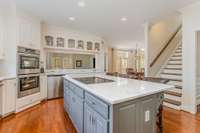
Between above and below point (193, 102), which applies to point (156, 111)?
above

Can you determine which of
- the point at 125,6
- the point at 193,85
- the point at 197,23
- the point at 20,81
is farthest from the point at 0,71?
the point at 197,23

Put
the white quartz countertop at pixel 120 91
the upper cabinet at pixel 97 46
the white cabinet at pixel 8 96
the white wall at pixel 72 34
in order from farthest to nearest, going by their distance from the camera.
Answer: the upper cabinet at pixel 97 46, the white wall at pixel 72 34, the white cabinet at pixel 8 96, the white quartz countertop at pixel 120 91

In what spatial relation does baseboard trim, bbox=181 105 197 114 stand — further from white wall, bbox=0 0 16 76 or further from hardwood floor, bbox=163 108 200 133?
white wall, bbox=0 0 16 76

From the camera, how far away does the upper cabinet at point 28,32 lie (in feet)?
10.8

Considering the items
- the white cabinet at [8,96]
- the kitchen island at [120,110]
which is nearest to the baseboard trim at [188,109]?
the kitchen island at [120,110]

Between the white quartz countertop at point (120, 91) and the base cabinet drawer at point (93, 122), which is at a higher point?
the white quartz countertop at point (120, 91)

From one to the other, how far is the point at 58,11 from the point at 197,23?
3.50 meters

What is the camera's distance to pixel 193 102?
297 cm

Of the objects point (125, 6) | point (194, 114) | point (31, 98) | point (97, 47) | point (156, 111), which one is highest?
point (125, 6)

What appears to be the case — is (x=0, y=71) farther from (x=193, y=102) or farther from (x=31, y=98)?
(x=193, y=102)

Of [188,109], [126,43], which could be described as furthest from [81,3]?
[126,43]

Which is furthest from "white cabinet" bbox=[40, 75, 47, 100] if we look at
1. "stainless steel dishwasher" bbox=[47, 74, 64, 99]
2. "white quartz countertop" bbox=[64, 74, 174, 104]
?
"white quartz countertop" bbox=[64, 74, 174, 104]

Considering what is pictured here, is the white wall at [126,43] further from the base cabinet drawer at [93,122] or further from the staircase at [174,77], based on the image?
the base cabinet drawer at [93,122]

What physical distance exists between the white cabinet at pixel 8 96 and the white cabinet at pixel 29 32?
1034 millimetres
